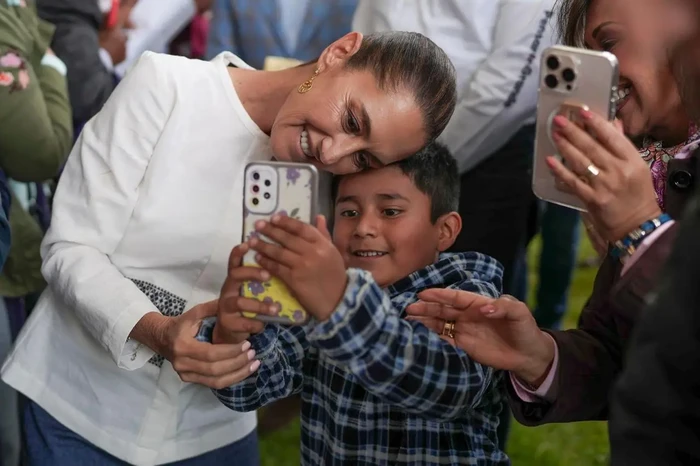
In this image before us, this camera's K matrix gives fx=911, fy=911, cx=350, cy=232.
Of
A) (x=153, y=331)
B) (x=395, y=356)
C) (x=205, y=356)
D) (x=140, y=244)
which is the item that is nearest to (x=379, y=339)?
(x=395, y=356)

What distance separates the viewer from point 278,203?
1.02 metres

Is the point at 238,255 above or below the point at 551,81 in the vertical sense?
below

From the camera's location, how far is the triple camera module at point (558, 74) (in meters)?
0.94

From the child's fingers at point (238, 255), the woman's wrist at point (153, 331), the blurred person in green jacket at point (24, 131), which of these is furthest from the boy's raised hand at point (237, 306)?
the blurred person in green jacket at point (24, 131)

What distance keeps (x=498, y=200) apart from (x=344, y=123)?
79 centimetres

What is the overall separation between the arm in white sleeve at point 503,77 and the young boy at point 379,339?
0.45 meters

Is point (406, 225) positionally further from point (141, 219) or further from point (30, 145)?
point (30, 145)

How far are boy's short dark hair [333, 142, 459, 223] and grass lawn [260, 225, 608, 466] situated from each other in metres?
1.22

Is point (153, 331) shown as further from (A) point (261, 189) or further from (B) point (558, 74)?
(B) point (558, 74)

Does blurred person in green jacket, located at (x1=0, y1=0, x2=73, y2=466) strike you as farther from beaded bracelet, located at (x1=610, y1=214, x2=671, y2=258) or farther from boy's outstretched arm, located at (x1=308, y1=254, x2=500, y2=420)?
beaded bracelet, located at (x1=610, y1=214, x2=671, y2=258)

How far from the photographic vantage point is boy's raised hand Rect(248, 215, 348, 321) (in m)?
0.93

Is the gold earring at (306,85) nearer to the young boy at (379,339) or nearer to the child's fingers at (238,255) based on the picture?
the young boy at (379,339)

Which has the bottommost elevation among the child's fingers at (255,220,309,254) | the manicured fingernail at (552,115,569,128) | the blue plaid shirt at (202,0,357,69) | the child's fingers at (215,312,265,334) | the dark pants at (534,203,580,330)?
the dark pants at (534,203,580,330)

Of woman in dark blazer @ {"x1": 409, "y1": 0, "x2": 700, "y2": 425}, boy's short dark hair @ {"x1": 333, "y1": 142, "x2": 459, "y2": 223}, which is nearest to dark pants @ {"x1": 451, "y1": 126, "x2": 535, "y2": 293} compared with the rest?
boy's short dark hair @ {"x1": 333, "y1": 142, "x2": 459, "y2": 223}
